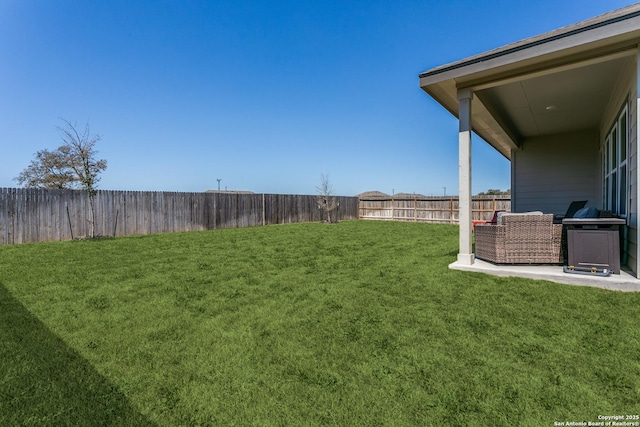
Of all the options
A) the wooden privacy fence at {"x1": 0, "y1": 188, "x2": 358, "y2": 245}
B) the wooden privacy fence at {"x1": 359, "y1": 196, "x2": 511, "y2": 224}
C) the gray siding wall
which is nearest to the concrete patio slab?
the gray siding wall

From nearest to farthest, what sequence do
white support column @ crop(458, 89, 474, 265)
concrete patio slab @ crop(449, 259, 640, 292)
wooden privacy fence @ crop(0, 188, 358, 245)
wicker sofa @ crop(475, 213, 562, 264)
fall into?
concrete patio slab @ crop(449, 259, 640, 292) < wicker sofa @ crop(475, 213, 562, 264) < white support column @ crop(458, 89, 474, 265) < wooden privacy fence @ crop(0, 188, 358, 245)

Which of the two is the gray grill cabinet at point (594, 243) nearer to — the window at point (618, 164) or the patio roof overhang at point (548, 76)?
the window at point (618, 164)

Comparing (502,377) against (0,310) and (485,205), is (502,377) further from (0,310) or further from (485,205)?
(485,205)

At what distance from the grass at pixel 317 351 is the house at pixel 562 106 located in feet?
5.39

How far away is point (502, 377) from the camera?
6.07ft

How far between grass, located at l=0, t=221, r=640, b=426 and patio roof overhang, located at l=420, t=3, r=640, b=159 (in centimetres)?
273

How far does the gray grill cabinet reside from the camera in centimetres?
350

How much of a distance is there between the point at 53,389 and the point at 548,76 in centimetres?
638

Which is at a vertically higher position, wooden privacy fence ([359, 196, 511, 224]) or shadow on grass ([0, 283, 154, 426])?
wooden privacy fence ([359, 196, 511, 224])

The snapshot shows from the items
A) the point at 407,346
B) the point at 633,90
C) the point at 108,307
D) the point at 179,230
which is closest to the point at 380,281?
the point at 407,346

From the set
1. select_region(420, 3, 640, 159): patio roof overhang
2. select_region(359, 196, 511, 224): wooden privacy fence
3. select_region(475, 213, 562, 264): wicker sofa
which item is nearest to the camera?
select_region(420, 3, 640, 159): patio roof overhang

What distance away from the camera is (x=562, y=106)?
19.3ft

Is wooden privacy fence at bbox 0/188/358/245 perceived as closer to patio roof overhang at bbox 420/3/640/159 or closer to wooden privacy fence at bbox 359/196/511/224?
wooden privacy fence at bbox 359/196/511/224

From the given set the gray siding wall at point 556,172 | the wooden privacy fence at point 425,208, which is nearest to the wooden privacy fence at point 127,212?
the wooden privacy fence at point 425,208
